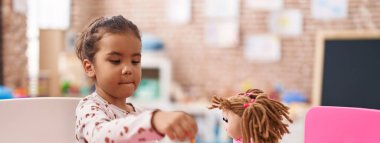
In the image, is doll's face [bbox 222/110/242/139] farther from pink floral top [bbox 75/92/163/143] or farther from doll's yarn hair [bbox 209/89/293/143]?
pink floral top [bbox 75/92/163/143]

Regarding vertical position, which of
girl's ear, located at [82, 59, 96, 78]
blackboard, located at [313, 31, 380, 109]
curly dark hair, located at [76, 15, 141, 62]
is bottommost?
blackboard, located at [313, 31, 380, 109]

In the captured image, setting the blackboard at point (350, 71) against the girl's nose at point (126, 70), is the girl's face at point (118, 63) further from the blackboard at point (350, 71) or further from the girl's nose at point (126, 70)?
the blackboard at point (350, 71)

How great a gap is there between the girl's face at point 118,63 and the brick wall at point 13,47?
264 cm

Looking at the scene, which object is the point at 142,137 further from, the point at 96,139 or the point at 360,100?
the point at 360,100

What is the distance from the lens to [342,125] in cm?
96

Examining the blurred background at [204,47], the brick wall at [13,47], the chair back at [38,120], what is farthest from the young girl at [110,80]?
the blurred background at [204,47]

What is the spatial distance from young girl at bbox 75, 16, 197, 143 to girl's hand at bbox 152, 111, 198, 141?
3cm

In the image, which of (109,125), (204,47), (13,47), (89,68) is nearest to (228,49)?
(204,47)

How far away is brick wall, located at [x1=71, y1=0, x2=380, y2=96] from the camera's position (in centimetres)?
373

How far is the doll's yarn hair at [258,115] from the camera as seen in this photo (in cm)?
66

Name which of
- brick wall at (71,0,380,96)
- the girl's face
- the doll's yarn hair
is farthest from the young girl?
brick wall at (71,0,380,96)

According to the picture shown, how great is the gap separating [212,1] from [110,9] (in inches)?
40.9

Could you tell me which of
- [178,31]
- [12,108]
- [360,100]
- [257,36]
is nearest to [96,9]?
[178,31]

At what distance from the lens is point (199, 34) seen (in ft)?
13.7
